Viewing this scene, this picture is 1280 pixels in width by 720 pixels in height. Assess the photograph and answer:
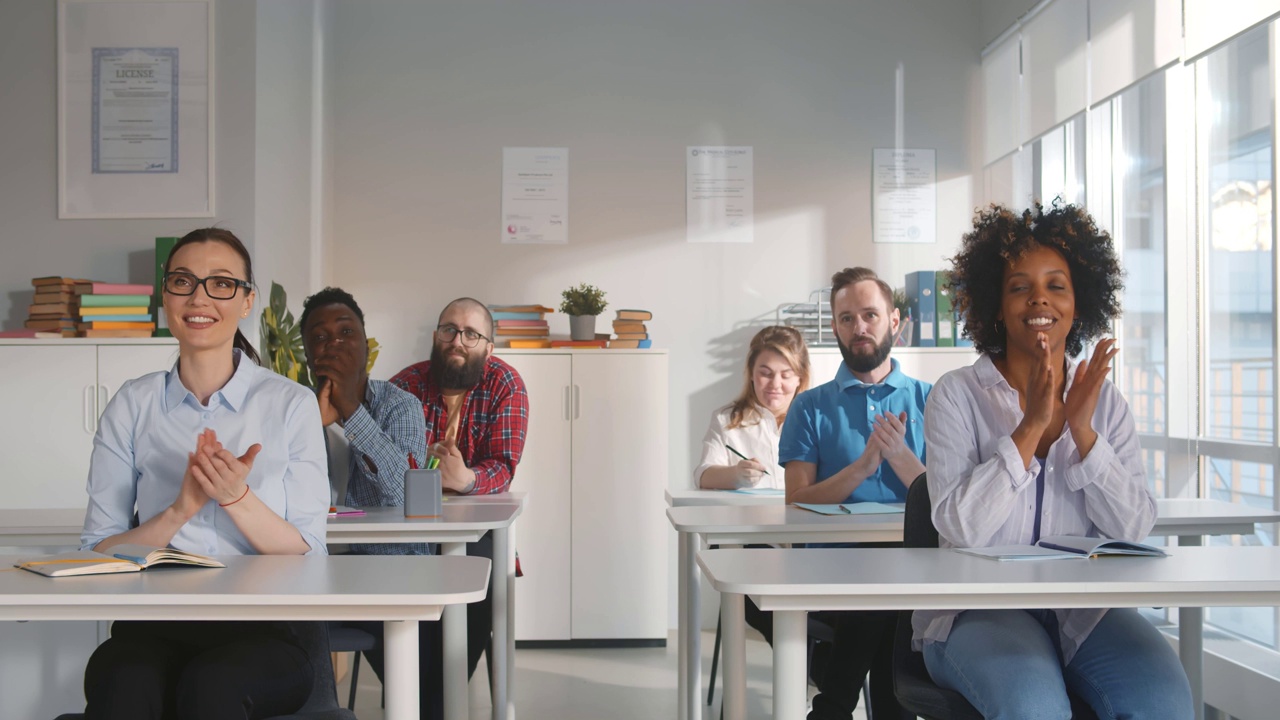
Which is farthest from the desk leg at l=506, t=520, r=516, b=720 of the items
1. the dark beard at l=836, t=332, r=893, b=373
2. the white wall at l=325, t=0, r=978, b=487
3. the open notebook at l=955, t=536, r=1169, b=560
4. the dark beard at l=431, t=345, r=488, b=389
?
the white wall at l=325, t=0, r=978, b=487

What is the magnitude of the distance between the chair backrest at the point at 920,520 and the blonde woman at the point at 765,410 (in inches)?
80.8

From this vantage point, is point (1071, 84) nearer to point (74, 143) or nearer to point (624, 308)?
point (624, 308)

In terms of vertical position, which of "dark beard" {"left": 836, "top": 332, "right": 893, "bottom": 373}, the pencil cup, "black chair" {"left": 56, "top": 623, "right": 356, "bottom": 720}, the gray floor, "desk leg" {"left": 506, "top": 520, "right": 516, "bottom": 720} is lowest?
the gray floor

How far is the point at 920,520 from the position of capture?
7.45 feet

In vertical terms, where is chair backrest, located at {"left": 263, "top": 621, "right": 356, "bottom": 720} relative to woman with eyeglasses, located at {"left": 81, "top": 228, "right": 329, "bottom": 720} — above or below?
below

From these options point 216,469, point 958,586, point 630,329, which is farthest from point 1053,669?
point 630,329

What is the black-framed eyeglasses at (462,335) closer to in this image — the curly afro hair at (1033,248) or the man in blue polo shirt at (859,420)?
the man in blue polo shirt at (859,420)

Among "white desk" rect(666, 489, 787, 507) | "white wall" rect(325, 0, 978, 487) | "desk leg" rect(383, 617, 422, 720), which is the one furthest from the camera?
"white wall" rect(325, 0, 978, 487)

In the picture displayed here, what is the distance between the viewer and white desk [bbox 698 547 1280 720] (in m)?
1.62

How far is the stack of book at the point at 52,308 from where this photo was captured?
4.07m

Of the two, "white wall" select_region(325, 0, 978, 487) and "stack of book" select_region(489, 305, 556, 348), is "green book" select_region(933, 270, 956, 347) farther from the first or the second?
"stack of book" select_region(489, 305, 556, 348)

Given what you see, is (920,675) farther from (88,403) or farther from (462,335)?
(88,403)

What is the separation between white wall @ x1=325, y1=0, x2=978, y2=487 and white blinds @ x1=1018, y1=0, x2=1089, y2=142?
0.50 meters

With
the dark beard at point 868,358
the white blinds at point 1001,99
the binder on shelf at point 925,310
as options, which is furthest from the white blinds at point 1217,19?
the binder on shelf at point 925,310
